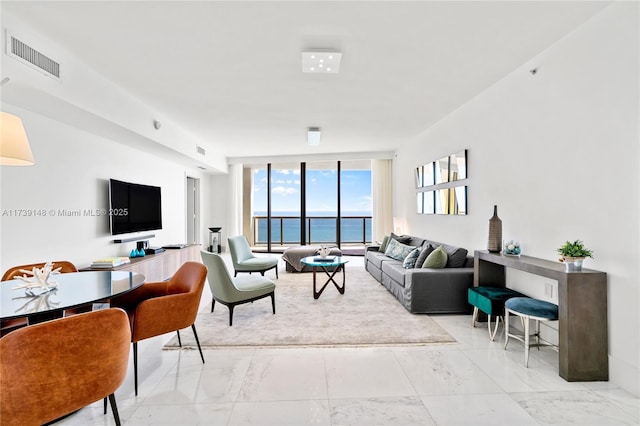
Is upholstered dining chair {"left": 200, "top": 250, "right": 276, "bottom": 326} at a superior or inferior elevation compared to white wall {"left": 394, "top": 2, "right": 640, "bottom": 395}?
inferior

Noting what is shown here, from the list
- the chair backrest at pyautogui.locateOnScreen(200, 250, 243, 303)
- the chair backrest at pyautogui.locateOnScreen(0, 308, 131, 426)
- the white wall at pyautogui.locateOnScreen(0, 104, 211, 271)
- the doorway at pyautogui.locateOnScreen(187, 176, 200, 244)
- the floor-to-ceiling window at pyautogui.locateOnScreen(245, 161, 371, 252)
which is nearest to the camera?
the chair backrest at pyautogui.locateOnScreen(0, 308, 131, 426)

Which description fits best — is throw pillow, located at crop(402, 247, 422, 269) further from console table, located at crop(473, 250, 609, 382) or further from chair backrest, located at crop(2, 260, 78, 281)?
chair backrest, located at crop(2, 260, 78, 281)

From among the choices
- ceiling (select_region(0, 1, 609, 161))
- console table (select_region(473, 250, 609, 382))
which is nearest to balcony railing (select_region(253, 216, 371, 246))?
ceiling (select_region(0, 1, 609, 161))

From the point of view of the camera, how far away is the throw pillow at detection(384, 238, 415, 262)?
5458 millimetres

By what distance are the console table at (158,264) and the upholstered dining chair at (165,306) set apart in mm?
1566

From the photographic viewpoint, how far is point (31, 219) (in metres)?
3.29

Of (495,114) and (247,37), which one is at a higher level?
(247,37)

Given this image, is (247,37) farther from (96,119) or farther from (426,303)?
(426,303)

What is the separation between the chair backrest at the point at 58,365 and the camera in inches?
56.1

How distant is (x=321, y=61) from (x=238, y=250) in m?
3.62

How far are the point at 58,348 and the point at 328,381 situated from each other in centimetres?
170

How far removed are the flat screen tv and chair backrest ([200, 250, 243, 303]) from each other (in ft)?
6.78

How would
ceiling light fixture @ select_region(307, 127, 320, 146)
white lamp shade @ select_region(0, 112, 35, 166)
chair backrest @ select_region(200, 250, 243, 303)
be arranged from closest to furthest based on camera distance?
white lamp shade @ select_region(0, 112, 35, 166) < chair backrest @ select_region(200, 250, 243, 303) < ceiling light fixture @ select_region(307, 127, 320, 146)

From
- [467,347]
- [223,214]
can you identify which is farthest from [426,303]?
[223,214]
